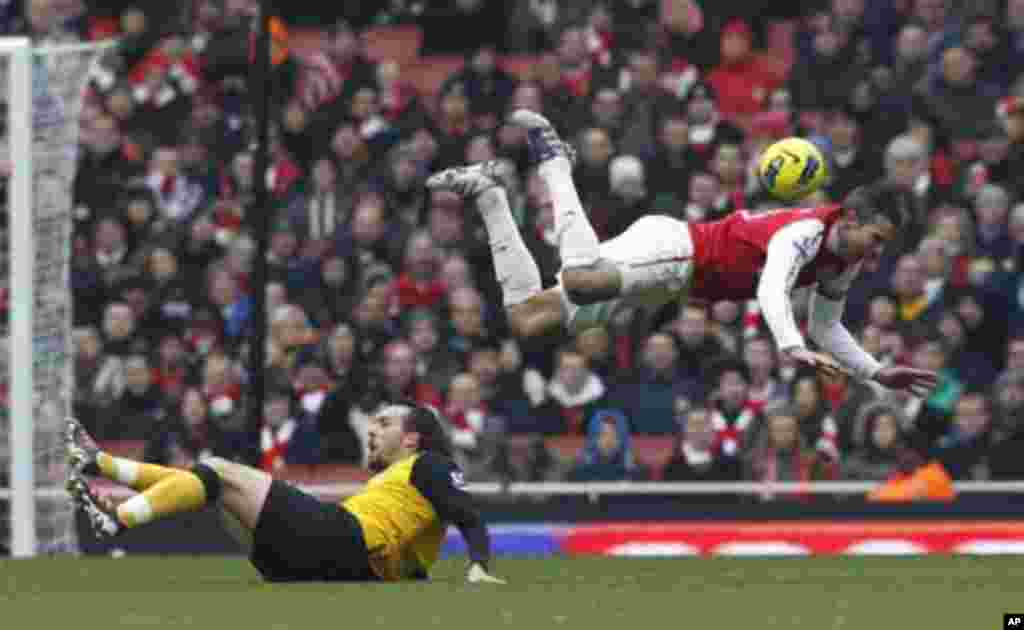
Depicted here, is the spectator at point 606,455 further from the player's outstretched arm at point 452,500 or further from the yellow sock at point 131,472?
the yellow sock at point 131,472

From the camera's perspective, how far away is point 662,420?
21.3 metres

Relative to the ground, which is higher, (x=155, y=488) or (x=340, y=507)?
(x=155, y=488)

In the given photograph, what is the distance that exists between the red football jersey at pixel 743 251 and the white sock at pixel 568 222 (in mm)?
607

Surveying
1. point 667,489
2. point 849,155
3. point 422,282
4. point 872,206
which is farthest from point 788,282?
point 849,155

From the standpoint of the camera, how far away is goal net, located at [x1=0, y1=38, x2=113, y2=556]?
1992 cm

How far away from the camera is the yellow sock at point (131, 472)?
1460 cm

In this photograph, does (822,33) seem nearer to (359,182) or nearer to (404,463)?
(359,182)

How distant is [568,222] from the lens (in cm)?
1586

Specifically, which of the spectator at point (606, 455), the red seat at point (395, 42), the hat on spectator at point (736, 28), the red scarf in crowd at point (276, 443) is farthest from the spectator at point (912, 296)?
the red seat at point (395, 42)

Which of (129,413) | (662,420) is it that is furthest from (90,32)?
(662,420)

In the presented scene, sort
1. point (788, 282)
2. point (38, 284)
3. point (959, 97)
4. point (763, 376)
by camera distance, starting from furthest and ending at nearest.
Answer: point (959, 97)
point (763, 376)
point (38, 284)
point (788, 282)

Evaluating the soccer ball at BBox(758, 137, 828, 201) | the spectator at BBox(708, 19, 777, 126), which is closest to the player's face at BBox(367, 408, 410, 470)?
the soccer ball at BBox(758, 137, 828, 201)

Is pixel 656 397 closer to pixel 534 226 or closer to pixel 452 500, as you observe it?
pixel 534 226

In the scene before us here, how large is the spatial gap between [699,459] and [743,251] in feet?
15.9
